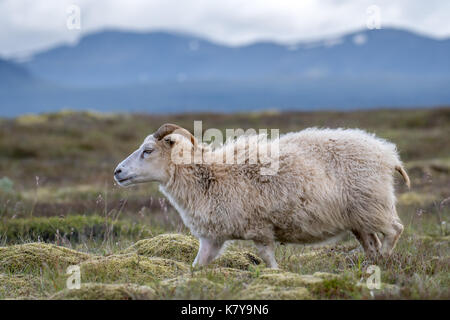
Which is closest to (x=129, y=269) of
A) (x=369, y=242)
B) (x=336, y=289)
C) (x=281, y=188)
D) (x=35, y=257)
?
(x=35, y=257)

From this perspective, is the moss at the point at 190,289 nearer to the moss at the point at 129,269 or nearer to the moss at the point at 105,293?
the moss at the point at 105,293

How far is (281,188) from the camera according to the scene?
760cm

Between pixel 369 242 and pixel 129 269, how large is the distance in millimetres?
3635

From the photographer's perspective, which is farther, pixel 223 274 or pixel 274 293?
pixel 223 274

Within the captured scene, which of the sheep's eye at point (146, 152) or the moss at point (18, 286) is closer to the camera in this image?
the moss at point (18, 286)

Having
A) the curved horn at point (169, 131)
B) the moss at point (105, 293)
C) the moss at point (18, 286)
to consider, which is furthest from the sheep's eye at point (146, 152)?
the moss at point (105, 293)

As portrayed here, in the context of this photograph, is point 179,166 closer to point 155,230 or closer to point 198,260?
point 198,260

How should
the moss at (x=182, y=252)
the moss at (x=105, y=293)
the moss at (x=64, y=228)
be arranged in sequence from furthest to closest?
1. the moss at (x=64, y=228)
2. the moss at (x=182, y=252)
3. the moss at (x=105, y=293)

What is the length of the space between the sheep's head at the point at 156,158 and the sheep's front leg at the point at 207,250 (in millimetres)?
A: 1190

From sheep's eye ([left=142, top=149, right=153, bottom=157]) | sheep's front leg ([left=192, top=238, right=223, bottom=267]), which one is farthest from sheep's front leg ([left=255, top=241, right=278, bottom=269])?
sheep's eye ([left=142, top=149, right=153, bottom=157])

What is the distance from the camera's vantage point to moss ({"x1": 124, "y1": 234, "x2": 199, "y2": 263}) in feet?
26.6

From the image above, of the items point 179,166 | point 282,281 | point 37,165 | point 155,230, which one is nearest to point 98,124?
point 37,165

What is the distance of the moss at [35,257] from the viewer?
7367mm

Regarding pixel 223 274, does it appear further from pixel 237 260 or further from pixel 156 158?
pixel 156 158
